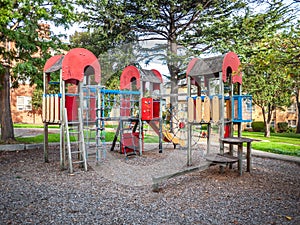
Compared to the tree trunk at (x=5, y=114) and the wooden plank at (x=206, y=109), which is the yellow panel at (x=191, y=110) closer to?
the wooden plank at (x=206, y=109)

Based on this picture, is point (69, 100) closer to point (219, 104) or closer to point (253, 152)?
point (219, 104)

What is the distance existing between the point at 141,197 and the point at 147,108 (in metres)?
4.52

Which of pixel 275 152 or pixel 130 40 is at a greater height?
pixel 130 40

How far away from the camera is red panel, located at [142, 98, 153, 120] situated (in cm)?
835

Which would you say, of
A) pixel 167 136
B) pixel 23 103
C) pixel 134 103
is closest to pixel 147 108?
pixel 134 103

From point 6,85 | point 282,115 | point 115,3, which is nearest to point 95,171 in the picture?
point 6,85

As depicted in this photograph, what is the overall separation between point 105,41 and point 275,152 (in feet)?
32.9

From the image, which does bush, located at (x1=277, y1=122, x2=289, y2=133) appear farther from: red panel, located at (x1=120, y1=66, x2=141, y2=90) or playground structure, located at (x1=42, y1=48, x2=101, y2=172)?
playground structure, located at (x1=42, y1=48, x2=101, y2=172)

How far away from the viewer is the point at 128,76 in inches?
367

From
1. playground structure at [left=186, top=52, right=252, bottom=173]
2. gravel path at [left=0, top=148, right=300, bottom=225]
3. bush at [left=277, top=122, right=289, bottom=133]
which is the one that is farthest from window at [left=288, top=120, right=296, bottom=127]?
playground structure at [left=186, top=52, right=252, bottom=173]

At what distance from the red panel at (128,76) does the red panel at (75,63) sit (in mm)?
2633

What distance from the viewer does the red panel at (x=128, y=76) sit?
356 inches

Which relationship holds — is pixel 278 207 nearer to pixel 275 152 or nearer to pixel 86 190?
pixel 86 190

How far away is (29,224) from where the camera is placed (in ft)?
9.95
